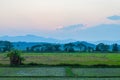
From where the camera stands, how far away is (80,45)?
5747 cm

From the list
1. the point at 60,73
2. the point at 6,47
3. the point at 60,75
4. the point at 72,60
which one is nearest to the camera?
the point at 60,75

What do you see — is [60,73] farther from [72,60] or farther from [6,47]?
[6,47]

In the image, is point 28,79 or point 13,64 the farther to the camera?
point 13,64

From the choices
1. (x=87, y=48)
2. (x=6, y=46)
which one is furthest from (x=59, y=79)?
(x=87, y=48)

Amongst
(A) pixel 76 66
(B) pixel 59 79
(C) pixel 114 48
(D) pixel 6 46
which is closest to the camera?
(B) pixel 59 79

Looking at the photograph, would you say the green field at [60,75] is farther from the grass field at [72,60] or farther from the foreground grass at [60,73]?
the grass field at [72,60]

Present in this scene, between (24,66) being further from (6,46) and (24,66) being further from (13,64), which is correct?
(6,46)

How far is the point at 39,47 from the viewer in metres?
50.5

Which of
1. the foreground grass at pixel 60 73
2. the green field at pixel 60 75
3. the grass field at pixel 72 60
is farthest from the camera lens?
the grass field at pixel 72 60

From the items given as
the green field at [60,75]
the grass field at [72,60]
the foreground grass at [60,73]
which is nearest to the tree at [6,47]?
the grass field at [72,60]

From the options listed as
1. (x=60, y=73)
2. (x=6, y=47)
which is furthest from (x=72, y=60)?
(x=6, y=47)

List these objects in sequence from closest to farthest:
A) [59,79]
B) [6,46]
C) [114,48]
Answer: [59,79]
[6,46]
[114,48]

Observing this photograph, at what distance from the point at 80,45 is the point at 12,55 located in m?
40.5

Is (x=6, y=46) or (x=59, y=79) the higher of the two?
(x=6, y=46)
